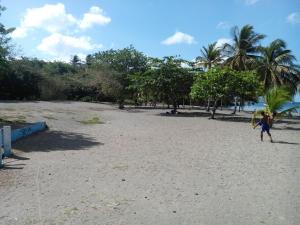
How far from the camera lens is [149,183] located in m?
8.36

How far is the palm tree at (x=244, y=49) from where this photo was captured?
40969 millimetres

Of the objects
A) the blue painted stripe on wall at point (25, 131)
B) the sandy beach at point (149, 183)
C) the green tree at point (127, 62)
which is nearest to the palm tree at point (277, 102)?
the sandy beach at point (149, 183)

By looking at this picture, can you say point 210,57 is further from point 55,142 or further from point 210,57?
point 55,142

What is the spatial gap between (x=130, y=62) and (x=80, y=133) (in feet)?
104

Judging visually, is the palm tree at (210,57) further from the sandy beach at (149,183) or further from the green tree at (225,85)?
the sandy beach at (149,183)

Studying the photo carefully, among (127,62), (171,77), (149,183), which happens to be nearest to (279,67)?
(171,77)

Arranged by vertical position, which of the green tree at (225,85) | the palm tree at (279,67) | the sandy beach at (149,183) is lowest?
the sandy beach at (149,183)

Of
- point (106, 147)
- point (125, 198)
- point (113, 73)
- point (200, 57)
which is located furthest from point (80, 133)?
point (200, 57)

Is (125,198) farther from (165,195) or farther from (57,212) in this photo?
(57,212)

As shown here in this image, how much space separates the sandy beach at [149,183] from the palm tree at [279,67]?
26.5 metres

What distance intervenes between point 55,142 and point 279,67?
3128cm

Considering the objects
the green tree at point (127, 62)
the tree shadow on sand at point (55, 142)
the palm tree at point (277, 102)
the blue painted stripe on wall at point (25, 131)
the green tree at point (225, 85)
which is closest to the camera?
the tree shadow on sand at point (55, 142)

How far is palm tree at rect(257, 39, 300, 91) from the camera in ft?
131

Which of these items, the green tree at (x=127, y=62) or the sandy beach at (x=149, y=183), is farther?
the green tree at (x=127, y=62)
